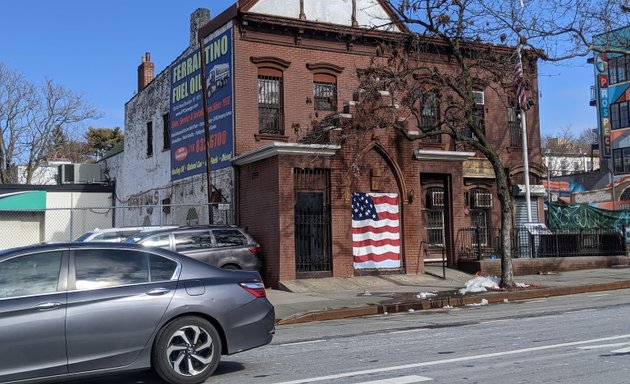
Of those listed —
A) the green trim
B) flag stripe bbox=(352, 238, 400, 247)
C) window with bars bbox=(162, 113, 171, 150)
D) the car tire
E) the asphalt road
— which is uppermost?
window with bars bbox=(162, 113, 171, 150)

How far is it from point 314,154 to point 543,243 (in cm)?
899

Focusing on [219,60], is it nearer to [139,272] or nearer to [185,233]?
[185,233]

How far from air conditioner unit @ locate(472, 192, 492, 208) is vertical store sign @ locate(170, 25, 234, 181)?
30.4ft

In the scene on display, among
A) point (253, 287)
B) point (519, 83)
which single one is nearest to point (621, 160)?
point (519, 83)

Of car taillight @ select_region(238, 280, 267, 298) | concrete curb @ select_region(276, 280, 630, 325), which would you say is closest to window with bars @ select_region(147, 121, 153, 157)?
concrete curb @ select_region(276, 280, 630, 325)

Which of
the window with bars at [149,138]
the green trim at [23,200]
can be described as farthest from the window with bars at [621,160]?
the green trim at [23,200]

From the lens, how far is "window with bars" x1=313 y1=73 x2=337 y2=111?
72.0 feet

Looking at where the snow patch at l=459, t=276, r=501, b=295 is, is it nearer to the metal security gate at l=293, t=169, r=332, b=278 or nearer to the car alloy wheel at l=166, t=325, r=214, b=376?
the metal security gate at l=293, t=169, r=332, b=278

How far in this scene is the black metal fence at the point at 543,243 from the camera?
2175 cm

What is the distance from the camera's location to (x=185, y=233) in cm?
1683

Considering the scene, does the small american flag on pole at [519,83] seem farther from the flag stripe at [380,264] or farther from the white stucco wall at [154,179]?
the white stucco wall at [154,179]

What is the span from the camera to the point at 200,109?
76.0 feet

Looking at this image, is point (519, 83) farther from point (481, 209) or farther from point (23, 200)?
point (23, 200)

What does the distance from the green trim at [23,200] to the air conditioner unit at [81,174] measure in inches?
154
